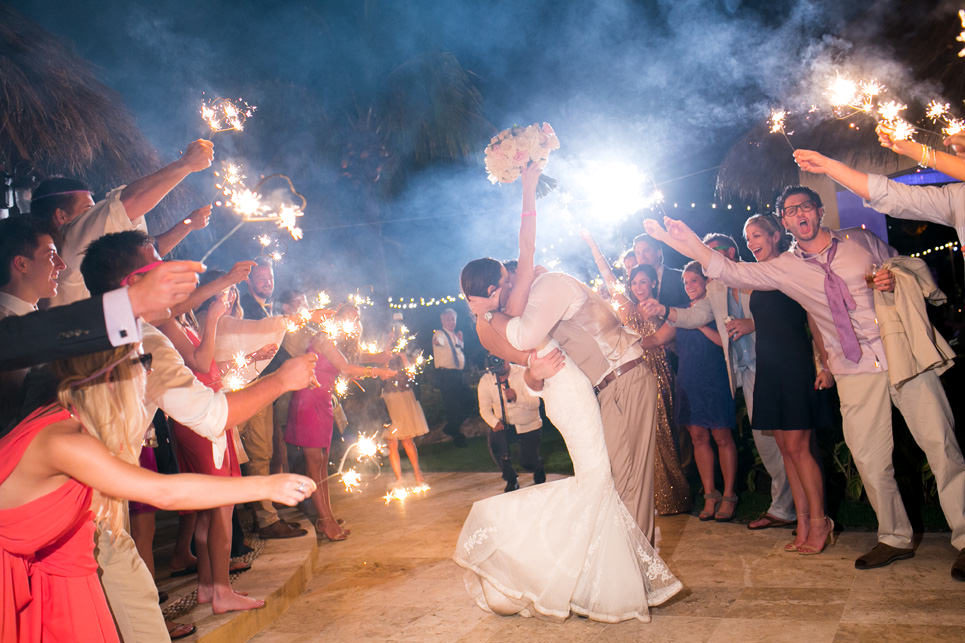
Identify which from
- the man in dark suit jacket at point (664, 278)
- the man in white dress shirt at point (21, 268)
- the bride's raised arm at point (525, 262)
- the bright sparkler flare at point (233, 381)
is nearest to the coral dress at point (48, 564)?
the man in white dress shirt at point (21, 268)

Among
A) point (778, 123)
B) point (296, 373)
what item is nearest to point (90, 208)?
point (296, 373)

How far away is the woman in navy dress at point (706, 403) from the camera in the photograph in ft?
19.8

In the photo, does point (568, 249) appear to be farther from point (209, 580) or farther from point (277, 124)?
point (209, 580)

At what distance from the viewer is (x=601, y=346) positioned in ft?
14.6

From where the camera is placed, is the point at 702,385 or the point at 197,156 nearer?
the point at 197,156

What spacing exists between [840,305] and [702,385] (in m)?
1.74

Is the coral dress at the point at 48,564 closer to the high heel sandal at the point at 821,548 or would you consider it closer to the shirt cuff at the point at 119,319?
the shirt cuff at the point at 119,319

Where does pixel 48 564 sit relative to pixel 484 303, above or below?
below

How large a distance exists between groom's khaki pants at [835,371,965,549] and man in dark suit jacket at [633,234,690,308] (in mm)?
2161

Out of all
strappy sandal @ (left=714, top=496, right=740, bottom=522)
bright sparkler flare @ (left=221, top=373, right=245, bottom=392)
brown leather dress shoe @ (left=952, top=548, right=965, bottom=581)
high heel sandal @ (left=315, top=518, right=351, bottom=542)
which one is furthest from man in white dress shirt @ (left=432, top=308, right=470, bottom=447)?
brown leather dress shoe @ (left=952, top=548, right=965, bottom=581)

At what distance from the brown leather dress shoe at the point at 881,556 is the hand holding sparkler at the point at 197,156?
459 cm

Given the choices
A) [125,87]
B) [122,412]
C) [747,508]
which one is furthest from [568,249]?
[122,412]

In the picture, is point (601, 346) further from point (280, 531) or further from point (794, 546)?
point (280, 531)

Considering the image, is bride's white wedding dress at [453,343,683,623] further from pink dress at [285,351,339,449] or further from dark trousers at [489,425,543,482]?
dark trousers at [489,425,543,482]
